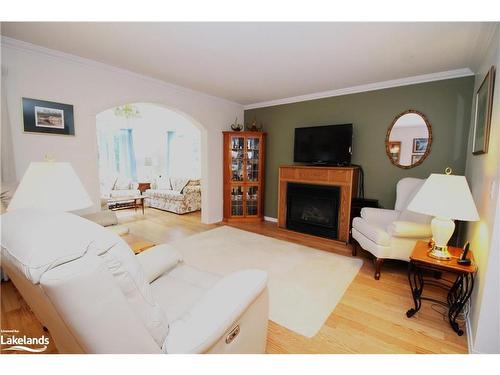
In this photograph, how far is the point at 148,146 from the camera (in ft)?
24.8

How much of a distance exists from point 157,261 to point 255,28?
80.3 inches

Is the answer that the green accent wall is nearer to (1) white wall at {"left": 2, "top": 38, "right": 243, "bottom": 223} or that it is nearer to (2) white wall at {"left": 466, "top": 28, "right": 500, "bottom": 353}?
(2) white wall at {"left": 466, "top": 28, "right": 500, "bottom": 353}

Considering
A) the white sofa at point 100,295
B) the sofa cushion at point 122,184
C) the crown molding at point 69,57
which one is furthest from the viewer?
the sofa cushion at point 122,184

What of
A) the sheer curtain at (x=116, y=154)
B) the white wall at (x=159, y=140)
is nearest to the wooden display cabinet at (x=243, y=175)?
the white wall at (x=159, y=140)

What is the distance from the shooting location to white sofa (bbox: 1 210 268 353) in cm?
66

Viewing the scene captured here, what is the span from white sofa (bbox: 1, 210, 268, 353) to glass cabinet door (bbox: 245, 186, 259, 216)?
12.2 ft

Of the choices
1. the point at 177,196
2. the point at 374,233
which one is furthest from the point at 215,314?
the point at 177,196

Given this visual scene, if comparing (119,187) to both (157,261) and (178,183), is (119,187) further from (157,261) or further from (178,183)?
(157,261)

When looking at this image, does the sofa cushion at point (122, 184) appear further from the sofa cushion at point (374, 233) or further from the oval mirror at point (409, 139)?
the oval mirror at point (409, 139)

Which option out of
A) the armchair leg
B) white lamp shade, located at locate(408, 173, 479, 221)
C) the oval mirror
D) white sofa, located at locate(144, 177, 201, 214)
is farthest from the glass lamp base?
white sofa, located at locate(144, 177, 201, 214)

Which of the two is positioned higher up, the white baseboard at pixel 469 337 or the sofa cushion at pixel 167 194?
the sofa cushion at pixel 167 194

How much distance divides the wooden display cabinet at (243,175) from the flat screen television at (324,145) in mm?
849

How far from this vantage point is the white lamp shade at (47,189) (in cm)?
151
